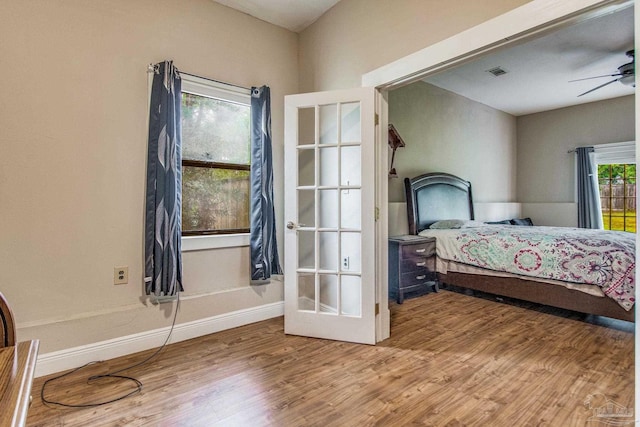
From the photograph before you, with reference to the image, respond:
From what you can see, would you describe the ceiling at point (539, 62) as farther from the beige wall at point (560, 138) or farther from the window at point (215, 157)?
the window at point (215, 157)

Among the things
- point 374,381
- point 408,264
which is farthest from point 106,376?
point 408,264

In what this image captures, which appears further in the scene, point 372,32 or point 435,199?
point 435,199

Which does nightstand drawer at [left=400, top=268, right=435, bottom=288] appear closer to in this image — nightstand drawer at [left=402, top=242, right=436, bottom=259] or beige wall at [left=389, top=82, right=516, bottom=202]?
nightstand drawer at [left=402, top=242, right=436, bottom=259]

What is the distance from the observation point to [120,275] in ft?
7.63

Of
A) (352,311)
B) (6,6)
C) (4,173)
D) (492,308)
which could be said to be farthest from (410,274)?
(6,6)

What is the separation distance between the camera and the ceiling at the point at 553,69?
324 cm

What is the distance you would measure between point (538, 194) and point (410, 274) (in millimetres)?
4306

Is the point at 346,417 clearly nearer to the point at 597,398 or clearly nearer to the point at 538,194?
the point at 597,398

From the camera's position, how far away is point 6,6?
194 cm

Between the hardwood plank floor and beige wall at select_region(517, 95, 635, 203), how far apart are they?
4.07m

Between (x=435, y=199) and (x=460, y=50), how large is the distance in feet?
9.24

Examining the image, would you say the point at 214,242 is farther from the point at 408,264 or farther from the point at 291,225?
the point at 408,264

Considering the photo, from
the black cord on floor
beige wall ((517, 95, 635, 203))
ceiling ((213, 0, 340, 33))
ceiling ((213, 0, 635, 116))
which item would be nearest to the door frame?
ceiling ((213, 0, 635, 116))

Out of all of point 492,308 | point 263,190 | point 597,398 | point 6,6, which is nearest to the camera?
point 597,398
